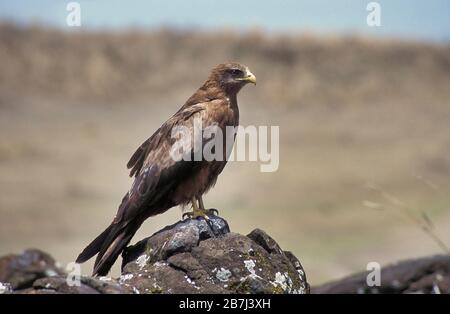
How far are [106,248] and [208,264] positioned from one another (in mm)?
1251

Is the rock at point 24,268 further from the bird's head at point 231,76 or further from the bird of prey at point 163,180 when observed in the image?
the bird's head at point 231,76

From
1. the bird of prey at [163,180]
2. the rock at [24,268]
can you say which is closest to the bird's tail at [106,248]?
the bird of prey at [163,180]

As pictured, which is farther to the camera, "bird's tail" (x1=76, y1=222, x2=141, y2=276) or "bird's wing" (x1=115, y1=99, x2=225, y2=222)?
"bird's wing" (x1=115, y1=99, x2=225, y2=222)

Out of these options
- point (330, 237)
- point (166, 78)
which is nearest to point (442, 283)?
point (330, 237)

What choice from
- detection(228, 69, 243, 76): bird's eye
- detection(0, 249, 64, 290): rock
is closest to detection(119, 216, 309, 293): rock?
detection(228, 69, 243, 76): bird's eye

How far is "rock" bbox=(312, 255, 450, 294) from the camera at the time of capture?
35.3 feet

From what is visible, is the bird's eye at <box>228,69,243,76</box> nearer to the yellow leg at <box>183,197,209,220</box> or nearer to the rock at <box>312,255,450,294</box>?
the yellow leg at <box>183,197,209,220</box>

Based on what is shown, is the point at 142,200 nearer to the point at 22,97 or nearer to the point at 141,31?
the point at 22,97

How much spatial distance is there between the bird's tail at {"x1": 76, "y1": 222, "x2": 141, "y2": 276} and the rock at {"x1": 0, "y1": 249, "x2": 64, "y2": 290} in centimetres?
256

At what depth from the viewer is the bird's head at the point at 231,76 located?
10.3 m

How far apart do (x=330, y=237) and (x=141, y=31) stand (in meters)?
27.9

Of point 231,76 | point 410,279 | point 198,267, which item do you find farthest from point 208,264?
point 410,279

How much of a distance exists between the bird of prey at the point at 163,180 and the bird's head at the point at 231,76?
29 centimetres

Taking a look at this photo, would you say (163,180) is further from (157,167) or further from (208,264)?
(208,264)
